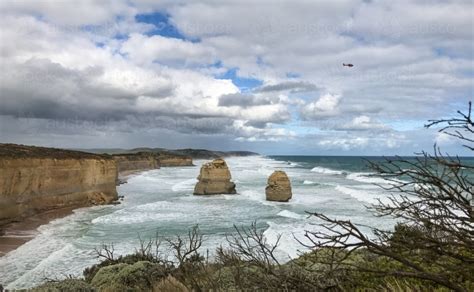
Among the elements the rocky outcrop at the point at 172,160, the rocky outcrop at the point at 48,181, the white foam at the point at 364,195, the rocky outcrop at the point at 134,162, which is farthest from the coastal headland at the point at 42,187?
the rocky outcrop at the point at 172,160

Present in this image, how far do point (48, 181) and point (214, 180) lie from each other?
16.0 m

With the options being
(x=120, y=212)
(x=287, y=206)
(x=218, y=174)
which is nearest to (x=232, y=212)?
(x=287, y=206)

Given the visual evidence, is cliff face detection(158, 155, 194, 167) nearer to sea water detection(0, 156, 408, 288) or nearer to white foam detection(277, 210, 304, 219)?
sea water detection(0, 156, 408, 288)

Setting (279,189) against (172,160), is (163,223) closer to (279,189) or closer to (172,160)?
(279,189)

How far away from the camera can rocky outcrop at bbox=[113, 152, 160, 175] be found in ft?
305

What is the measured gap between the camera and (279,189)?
123ft

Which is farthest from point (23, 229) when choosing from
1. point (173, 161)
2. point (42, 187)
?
point (173, 161)

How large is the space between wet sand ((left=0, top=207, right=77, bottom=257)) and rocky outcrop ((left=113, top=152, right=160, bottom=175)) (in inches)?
2250

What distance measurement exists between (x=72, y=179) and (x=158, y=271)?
3000 centimetres

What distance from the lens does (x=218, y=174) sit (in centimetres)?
4378

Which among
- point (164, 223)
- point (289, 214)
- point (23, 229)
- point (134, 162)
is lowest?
point (23, 229)

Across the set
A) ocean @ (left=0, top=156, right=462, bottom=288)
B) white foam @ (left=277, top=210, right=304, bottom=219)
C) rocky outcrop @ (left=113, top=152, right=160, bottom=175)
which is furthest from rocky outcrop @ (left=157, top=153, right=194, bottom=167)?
white foam @ (left=277, top=210, right=304, bottom=219)

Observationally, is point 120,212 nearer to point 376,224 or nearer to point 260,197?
point 260,197

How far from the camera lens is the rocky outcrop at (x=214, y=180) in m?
43.5
